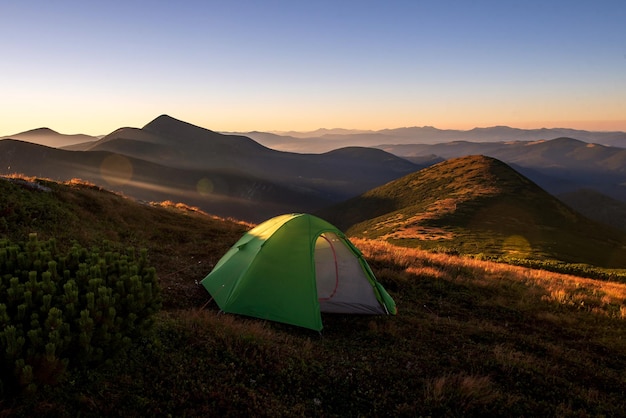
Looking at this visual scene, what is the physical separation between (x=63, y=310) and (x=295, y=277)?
6233 millimetres

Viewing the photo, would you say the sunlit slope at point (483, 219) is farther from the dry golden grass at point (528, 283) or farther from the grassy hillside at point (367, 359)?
the grassy hillside at point (367, 359)

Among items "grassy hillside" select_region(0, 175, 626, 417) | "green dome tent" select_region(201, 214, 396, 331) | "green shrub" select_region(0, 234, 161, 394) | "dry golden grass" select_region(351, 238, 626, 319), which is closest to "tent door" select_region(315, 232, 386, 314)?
"green dome tent" select_region(201, 214, 396, 331)

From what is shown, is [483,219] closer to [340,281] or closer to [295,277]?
[340,281]

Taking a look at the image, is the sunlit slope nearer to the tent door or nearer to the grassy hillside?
the grassy hillside

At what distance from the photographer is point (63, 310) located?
457 centimetres

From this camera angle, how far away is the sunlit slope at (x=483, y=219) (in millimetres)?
52969

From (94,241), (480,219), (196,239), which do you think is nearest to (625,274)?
(196,239)

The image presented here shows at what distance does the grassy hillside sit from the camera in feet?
17.2

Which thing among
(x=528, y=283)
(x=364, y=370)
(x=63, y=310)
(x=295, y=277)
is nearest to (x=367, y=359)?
(x=364, y=370)

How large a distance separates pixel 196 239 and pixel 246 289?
1029 cm

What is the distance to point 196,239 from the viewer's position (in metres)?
19.4

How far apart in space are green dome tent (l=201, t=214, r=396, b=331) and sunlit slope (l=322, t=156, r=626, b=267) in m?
36.1

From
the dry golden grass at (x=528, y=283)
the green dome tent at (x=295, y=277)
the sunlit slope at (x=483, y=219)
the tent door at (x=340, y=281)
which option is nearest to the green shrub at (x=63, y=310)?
the green dome tent at (x=295, y=277)

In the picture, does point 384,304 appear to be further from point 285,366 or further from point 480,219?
point 480,219
